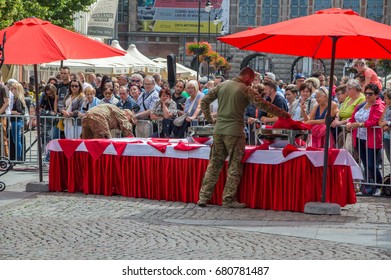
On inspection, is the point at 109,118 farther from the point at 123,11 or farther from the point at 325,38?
the point at 123,11

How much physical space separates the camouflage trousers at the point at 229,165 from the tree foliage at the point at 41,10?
80.4ft

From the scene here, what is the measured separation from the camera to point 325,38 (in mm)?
14367

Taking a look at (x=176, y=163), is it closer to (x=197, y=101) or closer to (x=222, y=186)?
(x=222, y=186)

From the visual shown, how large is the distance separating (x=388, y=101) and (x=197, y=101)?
3.57 meters

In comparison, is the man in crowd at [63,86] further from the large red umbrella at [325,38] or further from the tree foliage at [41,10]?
the tree foliage at [41,10]

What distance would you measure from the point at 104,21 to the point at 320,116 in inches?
1109

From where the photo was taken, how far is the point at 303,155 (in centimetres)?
1283

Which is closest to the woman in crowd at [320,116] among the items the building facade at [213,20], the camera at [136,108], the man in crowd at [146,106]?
the man in crowd at [146,106]

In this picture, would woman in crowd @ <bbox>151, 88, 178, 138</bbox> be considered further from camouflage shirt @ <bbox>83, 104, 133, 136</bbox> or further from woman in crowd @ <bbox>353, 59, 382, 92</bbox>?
woman in crowd @ <bbox>353, 59, 382, 92</bbox>

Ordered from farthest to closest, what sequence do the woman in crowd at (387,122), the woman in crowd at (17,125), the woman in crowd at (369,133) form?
the woman in crowd at (17,125), the woman in crowd at (369,133), the woman in crowd at (387,122)

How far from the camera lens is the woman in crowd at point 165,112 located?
1761 cm

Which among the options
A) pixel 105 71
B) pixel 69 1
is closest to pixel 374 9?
pixel 69 1

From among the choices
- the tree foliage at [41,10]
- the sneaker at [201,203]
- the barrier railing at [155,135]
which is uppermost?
the tree foliage at [41,10]

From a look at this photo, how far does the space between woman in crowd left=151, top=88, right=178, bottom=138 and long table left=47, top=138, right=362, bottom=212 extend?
2601 mm
